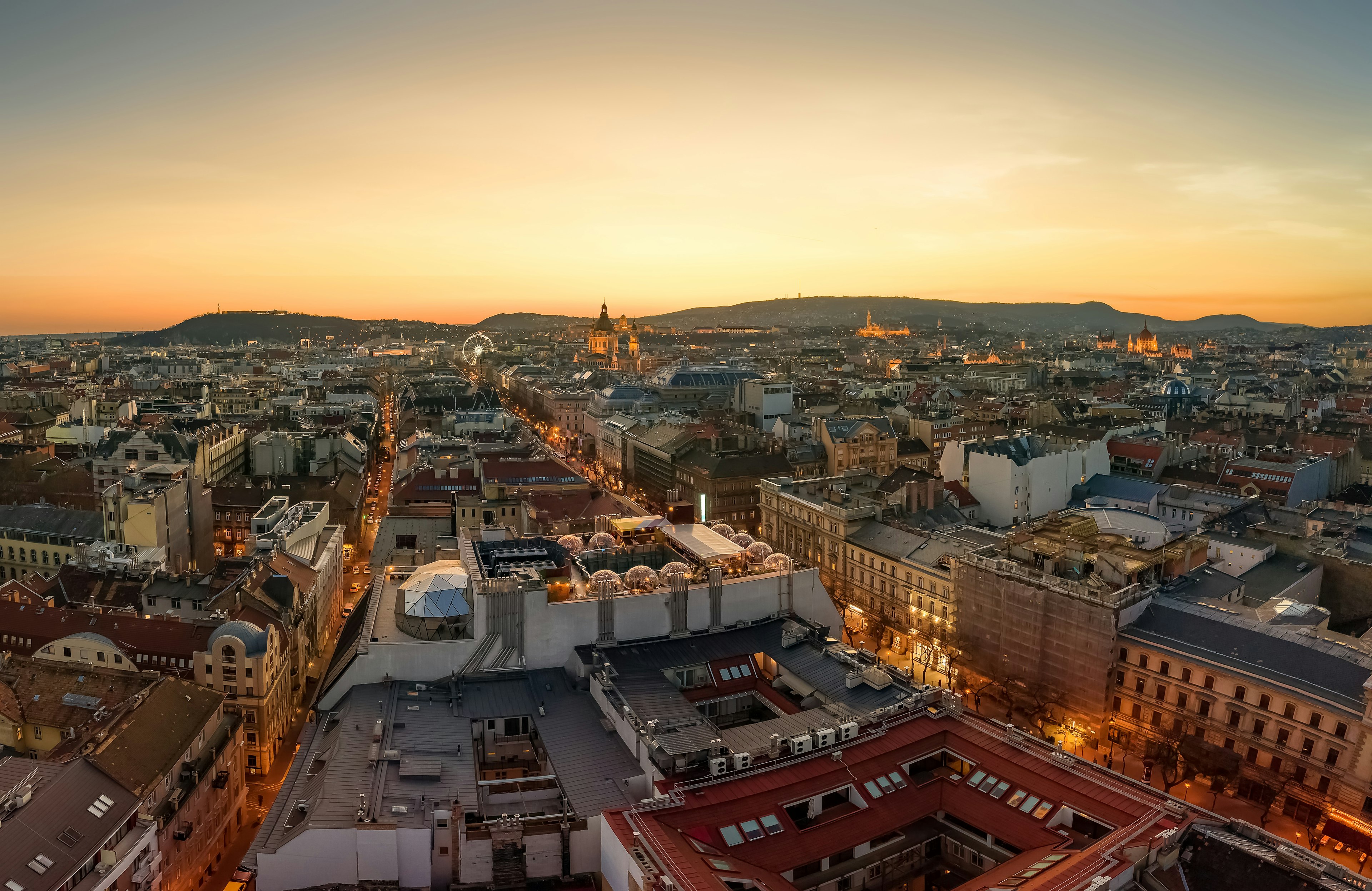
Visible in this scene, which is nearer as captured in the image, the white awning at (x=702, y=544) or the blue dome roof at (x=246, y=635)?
the blue dome roof at (x=246, y=635)

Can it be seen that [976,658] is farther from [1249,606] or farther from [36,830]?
[36,830]

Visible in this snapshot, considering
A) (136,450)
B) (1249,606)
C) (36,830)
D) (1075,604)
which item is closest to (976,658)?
(1075,604)

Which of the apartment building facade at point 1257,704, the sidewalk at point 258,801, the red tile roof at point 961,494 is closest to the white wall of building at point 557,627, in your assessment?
the sidewalk at point 258,801

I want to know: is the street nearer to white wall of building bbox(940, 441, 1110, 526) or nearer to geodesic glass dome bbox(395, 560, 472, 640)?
geodesic glass dome bbox(395, 560, 472, 640)

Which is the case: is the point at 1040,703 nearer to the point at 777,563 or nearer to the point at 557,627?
the point at 777,563

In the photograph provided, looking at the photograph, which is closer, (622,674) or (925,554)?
(622,674)

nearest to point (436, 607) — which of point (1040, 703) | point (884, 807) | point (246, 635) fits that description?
point (246, 635)

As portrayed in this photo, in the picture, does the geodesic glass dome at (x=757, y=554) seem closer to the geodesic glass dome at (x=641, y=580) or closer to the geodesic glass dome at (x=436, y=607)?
the geodesic glass dome at (x=641, y=580)
